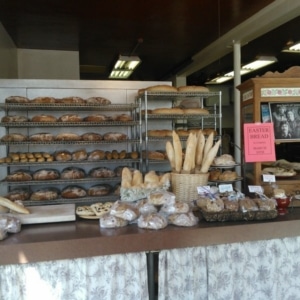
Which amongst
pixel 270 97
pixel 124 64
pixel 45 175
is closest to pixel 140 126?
pixel 45 175

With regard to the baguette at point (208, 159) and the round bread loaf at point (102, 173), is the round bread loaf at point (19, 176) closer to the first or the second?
the round bread loaf at point (102, 173)

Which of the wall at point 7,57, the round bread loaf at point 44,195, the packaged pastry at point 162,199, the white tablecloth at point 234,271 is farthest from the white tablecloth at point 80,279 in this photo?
the wall at point 7,57

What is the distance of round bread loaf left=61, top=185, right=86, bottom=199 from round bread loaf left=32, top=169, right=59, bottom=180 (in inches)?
6.5

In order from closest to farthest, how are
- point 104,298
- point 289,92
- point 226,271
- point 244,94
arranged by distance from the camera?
point 104,298, point 226,271, point 289,92, point 244,94

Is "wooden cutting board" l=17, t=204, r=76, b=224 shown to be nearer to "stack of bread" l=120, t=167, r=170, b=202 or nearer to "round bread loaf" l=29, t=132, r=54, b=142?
"stack of bread" l=120, t=167, r=170, b=202

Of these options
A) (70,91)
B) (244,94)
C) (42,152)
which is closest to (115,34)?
(70,91)

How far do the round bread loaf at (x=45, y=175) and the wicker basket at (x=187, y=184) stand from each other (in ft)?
6.09

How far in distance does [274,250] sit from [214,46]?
15.5ft

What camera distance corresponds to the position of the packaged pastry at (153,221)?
1.40 m

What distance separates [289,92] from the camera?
7.10 feet

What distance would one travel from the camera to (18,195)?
319 cm

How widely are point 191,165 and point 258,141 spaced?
0.43 metres

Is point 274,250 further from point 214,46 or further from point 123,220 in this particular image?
point 214,46

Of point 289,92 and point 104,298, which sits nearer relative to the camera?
point 104,298
